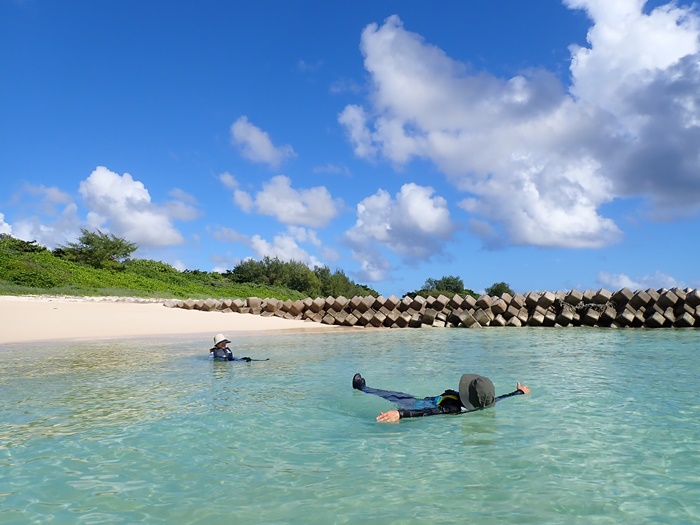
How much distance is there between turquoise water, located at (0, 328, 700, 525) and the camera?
3734 mm

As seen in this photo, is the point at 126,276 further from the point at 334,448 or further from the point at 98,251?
the point at 334,448

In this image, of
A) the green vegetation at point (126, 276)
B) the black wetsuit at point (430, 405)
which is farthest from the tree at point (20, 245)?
the black wetsuit at point (430, 405)

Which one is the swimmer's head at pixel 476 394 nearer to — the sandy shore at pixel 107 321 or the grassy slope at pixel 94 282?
the sandy shore at pixel 107 321

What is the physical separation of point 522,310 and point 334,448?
19.1m

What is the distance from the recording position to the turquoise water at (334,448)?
3734 mm

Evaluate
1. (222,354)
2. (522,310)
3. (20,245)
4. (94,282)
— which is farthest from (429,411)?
(20,245)

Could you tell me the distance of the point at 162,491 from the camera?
13.3ft

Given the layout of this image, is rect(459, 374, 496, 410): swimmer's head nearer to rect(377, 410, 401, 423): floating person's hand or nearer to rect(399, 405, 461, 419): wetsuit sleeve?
rect(399, 405, 461, 419): wetsuit sleeve

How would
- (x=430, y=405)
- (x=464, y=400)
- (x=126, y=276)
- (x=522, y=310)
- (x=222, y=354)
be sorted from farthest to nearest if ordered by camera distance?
(x=126, y=276) → (x=522, y=310) → (x=222, y=354) → (x=430, y=405) → (x=464, y=400)

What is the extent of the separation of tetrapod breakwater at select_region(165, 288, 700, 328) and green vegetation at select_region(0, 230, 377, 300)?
12.6 m

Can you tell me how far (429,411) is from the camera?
20.9ft

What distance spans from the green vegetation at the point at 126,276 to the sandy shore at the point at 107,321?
16.7 feet

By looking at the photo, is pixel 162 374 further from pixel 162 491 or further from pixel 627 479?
pixel 627 479

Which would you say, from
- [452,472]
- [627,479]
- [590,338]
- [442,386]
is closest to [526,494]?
[452,472]
